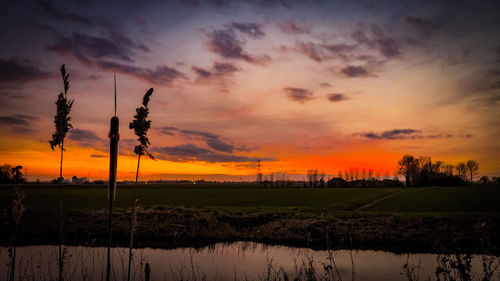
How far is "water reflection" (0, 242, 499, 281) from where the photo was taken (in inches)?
628

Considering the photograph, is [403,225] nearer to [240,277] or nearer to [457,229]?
[457,229]

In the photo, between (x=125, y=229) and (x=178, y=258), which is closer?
(x=178, y=258)

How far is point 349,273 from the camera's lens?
58.1 ft

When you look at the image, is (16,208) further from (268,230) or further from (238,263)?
(268,230)

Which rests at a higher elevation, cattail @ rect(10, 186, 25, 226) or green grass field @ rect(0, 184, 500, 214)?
cattail @ rect(10, 186, 25, 226)

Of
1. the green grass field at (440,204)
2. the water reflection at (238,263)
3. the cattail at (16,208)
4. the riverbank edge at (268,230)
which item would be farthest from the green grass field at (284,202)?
the cattail at (16,208)

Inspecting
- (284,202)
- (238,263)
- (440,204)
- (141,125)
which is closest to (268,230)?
(238,263)

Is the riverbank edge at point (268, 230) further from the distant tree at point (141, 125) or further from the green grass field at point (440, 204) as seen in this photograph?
the distant tree at point (141, 125)

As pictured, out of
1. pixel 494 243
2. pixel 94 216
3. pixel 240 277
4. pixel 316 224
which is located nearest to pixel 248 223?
pixel 316 224

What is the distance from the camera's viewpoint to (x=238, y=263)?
19.7 metres

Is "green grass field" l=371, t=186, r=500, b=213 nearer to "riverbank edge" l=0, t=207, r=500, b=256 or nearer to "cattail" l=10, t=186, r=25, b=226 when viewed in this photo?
"riverbank edge" l=0, t=207, r=500, b=256

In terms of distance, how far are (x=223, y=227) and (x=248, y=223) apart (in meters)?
3.48

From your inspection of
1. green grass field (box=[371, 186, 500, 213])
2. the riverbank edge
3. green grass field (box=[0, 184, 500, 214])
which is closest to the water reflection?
the riverbank edge

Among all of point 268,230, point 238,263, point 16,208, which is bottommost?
point 238,263
